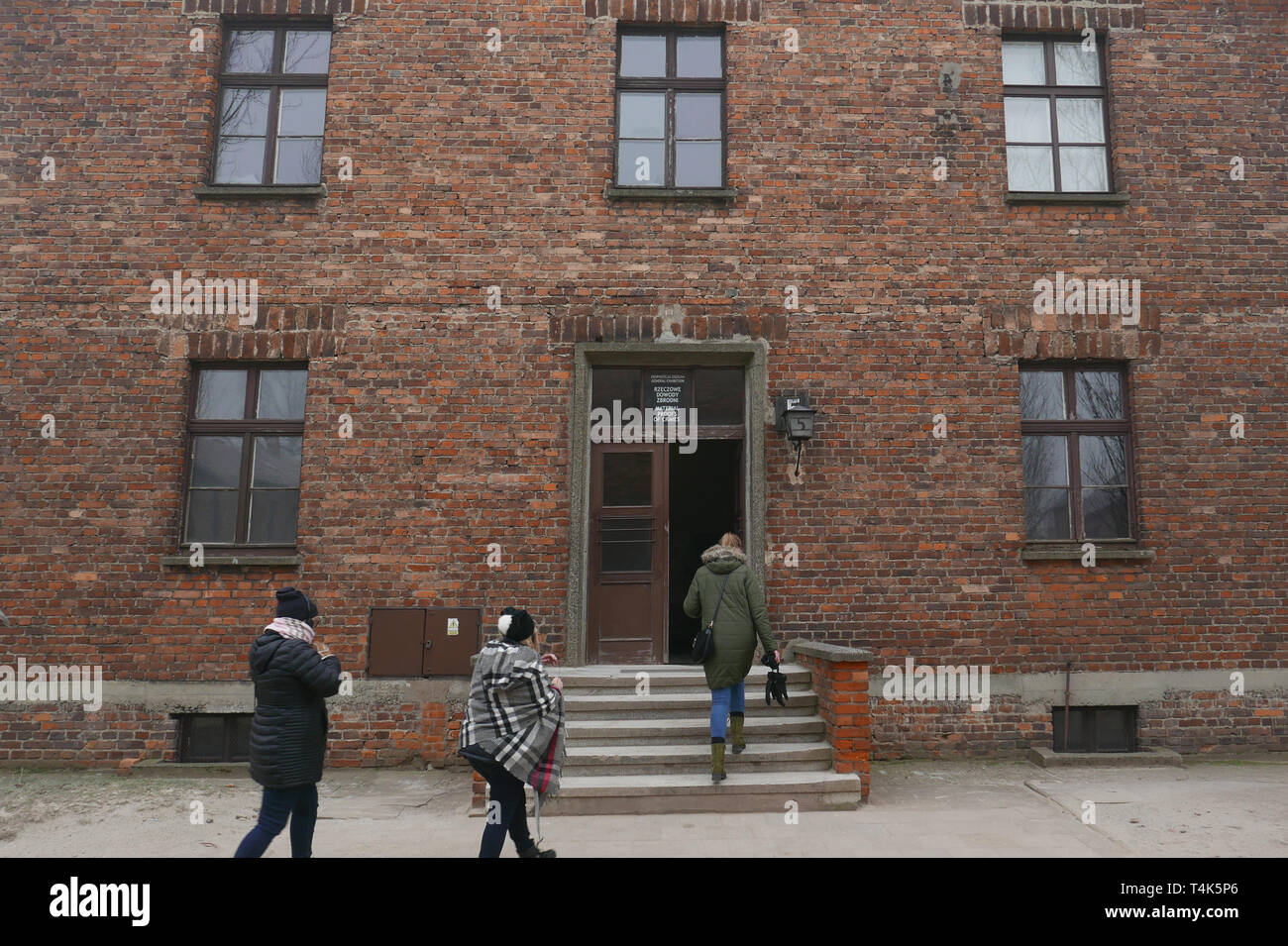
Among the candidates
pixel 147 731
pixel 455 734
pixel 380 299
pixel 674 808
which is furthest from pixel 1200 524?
pixel 147 731

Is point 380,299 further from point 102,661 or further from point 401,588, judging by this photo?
point 102,661

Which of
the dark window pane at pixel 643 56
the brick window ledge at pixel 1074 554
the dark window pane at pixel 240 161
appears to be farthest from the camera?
the dark window pane at pixel 643 56

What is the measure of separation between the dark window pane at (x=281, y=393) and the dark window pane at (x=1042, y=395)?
22.7ft

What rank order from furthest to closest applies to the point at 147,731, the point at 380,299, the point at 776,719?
1. the point at 380,299
2. the point at 147,731
3. the point at 776,719

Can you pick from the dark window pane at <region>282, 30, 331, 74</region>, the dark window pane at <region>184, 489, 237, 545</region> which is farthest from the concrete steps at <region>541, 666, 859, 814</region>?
the dark window pane at <region>282, 30, 331, 74</region>

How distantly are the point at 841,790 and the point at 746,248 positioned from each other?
A: 194 inches

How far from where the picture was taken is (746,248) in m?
7.94

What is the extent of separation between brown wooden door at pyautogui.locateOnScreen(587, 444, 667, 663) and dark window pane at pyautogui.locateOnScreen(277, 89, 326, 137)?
4.30 m

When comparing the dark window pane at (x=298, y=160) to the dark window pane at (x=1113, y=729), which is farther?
the dark window pane at (x=298, y=160)

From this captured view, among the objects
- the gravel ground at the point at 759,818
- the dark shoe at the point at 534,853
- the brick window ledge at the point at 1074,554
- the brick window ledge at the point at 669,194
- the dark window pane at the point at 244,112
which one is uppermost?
the dark window pane at the point at 244,112

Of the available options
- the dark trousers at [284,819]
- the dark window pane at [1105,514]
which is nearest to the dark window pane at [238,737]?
the dark trousers at [284,819]

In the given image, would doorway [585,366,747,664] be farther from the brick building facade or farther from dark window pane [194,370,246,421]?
dark window pane [194,370,246,421]

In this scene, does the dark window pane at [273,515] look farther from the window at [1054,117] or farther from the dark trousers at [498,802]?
the window at [1054,117]

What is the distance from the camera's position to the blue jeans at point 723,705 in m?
5.95
